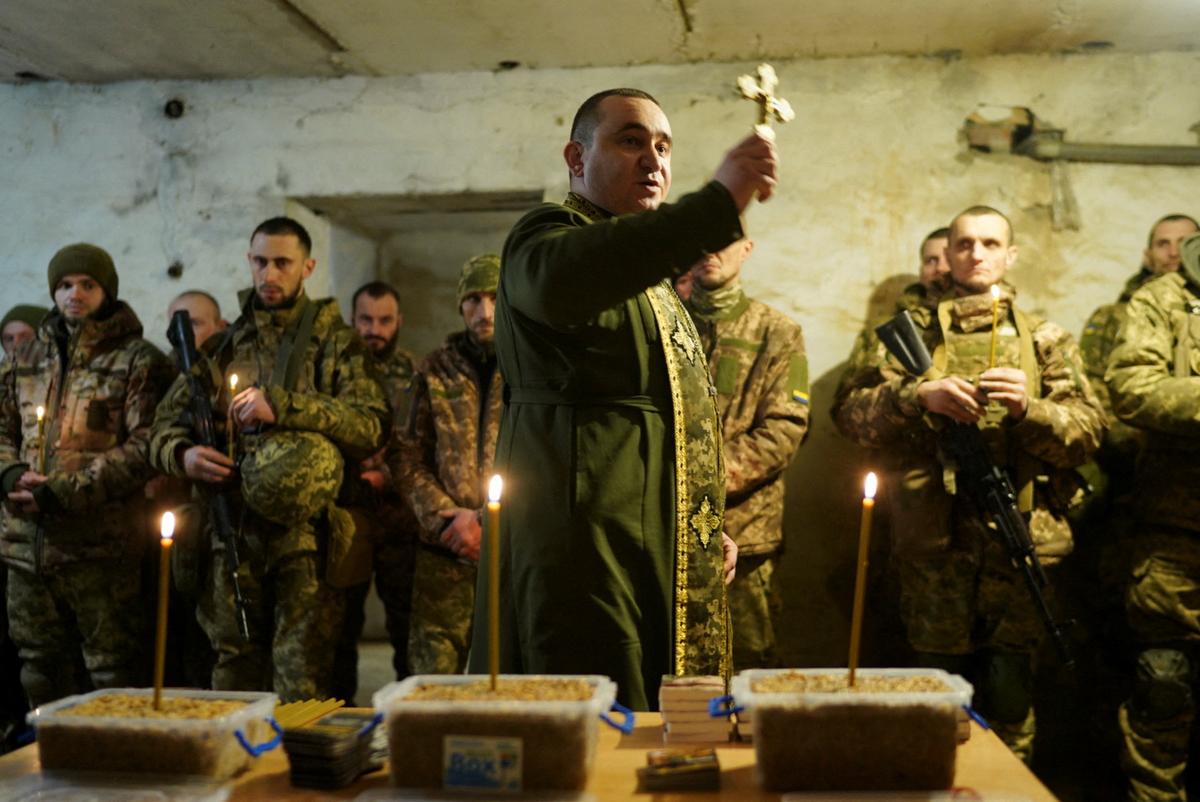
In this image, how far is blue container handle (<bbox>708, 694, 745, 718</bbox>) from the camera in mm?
1588

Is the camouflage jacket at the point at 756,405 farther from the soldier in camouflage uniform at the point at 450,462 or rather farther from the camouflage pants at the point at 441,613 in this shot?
the camouflage pants at the point at 441,613

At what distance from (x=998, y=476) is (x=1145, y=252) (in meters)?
1.81

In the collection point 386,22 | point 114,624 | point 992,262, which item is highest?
point 386,22

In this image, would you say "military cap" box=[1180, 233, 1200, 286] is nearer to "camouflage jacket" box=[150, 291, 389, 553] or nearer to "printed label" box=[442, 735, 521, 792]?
"camouflage jacket" box=[150, 291, 389, 553]

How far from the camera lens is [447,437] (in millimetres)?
4109

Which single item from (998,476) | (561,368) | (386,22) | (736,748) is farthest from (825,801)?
(386,22)

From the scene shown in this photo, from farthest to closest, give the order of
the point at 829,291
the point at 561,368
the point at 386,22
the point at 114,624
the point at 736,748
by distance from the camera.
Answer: the point at 829,291, the point at 386,22, the point at 114,624, the point at 561,368, the point at 736,748

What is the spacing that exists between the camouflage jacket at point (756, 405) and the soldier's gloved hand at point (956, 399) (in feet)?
2.18

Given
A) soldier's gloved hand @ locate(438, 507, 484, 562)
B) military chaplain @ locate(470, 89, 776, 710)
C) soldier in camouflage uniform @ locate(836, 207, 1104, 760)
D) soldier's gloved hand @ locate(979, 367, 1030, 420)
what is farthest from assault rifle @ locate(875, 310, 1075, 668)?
military chaplain @ locate(470, 89, 776, 710)

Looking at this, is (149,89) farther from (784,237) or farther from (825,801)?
(825,801)

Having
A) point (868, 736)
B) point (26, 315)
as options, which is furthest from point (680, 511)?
point (26, 315)

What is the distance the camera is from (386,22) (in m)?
4.67

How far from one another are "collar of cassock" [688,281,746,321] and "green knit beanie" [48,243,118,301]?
2646mm

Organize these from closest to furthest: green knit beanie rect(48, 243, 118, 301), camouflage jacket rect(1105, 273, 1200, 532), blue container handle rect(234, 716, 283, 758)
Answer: blue container handle rect(234, 716, 283, 758) → camouflage jacket rect(1105, 273, 1200, 532) → green knit beanie rect(48, 243, 118, 301)
